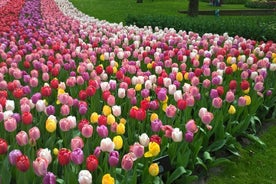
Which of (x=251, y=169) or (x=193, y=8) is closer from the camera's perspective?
(x=251, y=169)

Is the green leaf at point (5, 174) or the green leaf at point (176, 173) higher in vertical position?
the green leaf at point (5, 174)

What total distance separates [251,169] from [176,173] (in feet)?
4.12

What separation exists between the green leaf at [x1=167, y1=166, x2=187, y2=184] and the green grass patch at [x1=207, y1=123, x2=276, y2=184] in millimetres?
659

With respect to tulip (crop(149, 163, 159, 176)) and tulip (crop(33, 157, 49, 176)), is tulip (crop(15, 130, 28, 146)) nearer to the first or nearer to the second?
tulip (crop(33, 157, 49, 176))

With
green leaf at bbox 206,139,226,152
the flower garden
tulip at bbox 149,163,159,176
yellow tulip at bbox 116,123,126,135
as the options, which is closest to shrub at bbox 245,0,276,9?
the flower garden

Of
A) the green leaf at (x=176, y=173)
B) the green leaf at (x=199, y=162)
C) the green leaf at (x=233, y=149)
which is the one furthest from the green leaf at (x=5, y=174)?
the green leaf at (x=233, y=149)

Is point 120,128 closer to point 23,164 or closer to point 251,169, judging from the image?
point 23,164

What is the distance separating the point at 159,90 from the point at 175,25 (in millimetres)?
8033

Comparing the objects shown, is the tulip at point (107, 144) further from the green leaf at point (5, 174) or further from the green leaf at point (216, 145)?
the green leaf at point (216, 145)

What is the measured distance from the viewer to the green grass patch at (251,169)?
4.33 meters

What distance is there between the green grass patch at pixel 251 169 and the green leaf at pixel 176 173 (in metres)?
0.66

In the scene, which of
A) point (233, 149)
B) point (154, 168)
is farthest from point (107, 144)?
point (233, 149)

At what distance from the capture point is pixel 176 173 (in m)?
3.70

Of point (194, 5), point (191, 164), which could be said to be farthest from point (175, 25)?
point (191, 164)
